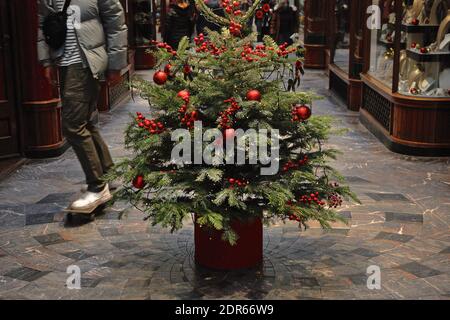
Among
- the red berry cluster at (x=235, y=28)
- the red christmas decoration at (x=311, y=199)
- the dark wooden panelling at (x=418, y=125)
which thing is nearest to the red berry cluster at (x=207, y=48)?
the red berry cluster at (x=235, y=28)

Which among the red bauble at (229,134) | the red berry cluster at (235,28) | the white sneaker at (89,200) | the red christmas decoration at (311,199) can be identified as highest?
the red berry cluster at (235,28)

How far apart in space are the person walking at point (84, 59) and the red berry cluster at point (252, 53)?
1408 millimetres

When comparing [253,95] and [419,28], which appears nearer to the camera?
[253,95]

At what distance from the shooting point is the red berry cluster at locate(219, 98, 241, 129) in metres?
3.61

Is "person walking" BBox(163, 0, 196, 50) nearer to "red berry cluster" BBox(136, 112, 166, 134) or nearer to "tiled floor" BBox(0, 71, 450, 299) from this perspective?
"tiled floor" BBox(0, 71, 450, 299)

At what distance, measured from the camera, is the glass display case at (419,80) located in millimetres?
6957

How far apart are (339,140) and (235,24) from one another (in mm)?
4299

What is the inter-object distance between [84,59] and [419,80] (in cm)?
381

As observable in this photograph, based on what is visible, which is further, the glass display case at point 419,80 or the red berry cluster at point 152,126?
the glass display case at point 419,80

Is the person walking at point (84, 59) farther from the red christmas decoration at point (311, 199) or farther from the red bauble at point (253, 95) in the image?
the red christmas decoration at point (311, 199)

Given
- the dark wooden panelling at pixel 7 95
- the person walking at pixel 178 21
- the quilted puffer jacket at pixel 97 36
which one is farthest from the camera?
the person walking at pixel 178 21

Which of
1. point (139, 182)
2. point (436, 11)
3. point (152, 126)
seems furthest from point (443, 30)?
point (139, 182)

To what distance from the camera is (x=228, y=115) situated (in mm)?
3631

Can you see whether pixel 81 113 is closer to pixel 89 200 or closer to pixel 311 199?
pixel 89 200
